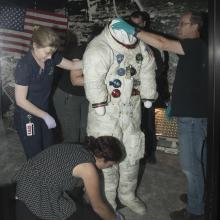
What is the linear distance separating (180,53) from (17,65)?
2.45 feet

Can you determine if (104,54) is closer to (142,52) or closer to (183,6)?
(142,52)

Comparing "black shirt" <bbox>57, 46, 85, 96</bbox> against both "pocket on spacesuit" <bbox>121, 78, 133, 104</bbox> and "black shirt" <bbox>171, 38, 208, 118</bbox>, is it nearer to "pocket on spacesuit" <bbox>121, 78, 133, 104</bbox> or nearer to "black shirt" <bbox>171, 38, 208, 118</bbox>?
"pocket on spacesuit" <bbox>121, 78, 133, 104</bbox>

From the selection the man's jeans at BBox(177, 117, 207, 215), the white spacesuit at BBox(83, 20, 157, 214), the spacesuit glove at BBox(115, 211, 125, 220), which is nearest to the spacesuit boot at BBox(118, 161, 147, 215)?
the white spacesuit at BBox(83, 20, 157, 214)

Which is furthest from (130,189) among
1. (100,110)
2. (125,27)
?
(125,27)

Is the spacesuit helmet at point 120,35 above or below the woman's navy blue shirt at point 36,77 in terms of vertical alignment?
above

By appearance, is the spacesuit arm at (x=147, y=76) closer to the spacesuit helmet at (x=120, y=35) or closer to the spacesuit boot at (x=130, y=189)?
the spacesuit helmet at (x=120, y=35)

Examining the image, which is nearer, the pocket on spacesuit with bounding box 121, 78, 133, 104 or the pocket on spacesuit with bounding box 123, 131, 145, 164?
the pocket on spacesuit with bounding box 121, 78, 133, 104

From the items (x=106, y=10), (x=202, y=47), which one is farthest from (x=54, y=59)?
(x=202, y=47)

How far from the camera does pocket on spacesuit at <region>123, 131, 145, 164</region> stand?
1971mm

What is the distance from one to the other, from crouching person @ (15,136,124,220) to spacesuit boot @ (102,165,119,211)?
284 millimetres

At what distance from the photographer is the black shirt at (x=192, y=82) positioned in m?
1.71

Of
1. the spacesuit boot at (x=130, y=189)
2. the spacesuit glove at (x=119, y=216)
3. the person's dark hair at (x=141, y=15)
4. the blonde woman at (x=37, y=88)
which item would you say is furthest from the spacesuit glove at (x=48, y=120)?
the person's dark hair at (x=141, y=15)

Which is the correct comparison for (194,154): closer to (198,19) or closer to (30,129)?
(198,19)

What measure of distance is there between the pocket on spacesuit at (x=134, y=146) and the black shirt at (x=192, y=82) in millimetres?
231
